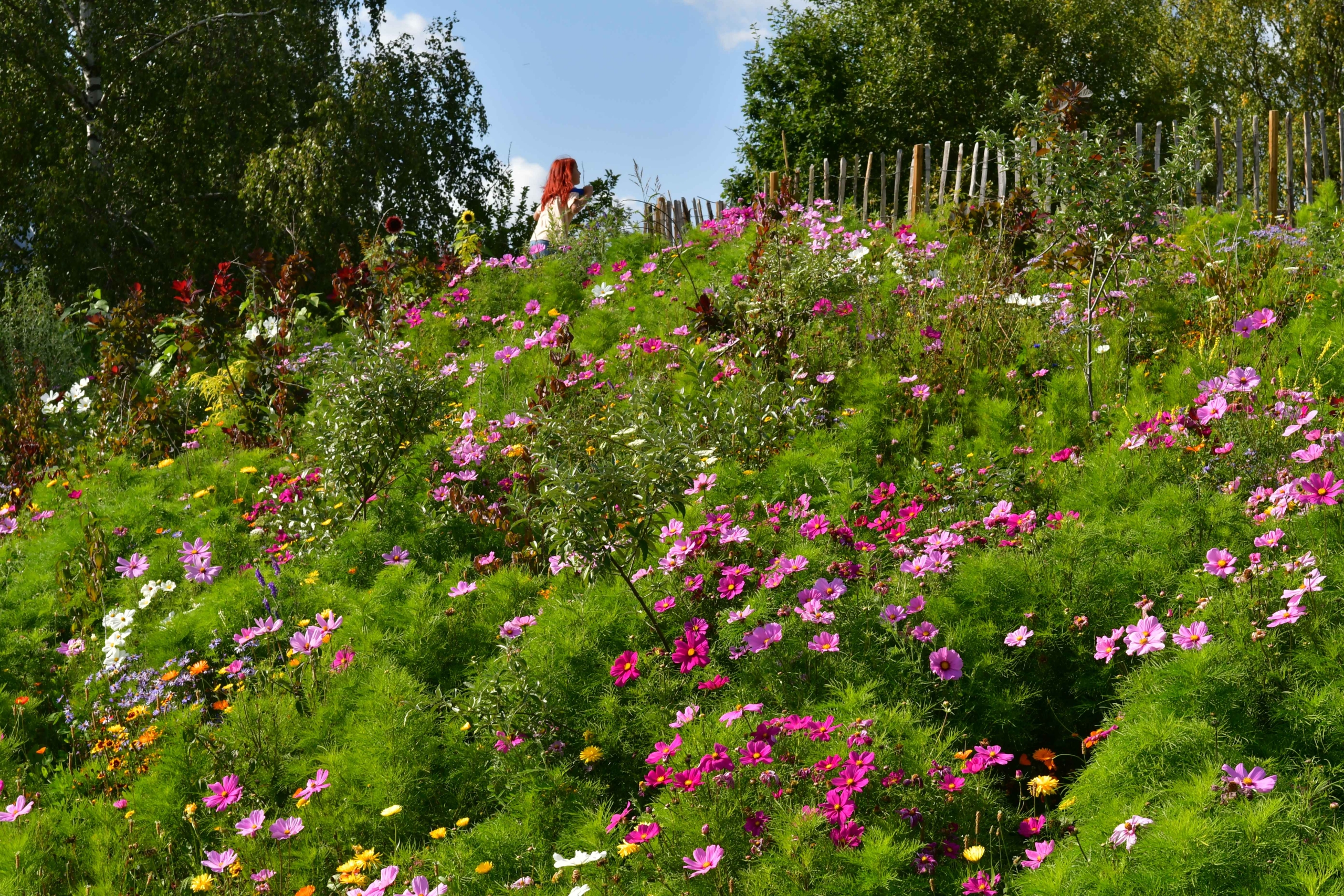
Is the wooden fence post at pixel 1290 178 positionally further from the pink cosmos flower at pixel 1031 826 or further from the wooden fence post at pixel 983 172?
the pink cosmos flower at pixel 1031 826

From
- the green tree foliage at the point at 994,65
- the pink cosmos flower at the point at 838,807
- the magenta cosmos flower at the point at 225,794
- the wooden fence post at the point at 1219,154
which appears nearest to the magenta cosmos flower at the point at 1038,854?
the pink cosmos flower at the point at 838,807

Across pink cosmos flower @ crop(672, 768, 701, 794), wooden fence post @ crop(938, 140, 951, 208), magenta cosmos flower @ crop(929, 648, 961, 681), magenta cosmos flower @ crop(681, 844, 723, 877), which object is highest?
wooden fence post @ crop(938, 140, 951, 208)

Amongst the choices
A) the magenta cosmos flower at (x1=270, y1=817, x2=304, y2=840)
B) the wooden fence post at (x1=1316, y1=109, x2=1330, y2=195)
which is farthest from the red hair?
the magenta cosmos flower at (x1=270, y1=817, x2=304, y2=840)

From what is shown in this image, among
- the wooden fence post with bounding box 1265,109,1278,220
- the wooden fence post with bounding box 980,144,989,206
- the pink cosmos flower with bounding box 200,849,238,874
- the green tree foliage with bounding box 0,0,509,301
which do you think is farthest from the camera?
the green tree foliage with bounding box 0,0,509,301

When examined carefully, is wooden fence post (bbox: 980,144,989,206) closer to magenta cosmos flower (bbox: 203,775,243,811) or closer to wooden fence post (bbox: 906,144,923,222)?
wooden fence post (bbox: 906,144,923,222)

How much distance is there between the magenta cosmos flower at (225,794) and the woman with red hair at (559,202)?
639 centimetres

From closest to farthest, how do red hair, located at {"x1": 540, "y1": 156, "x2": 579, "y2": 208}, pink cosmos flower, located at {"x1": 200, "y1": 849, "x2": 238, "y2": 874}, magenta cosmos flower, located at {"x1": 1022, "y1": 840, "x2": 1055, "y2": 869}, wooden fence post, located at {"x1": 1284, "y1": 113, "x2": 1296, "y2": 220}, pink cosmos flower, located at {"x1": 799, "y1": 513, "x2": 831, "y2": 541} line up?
magenta cosmos flower, located at {"x1": 1022, "y1": 840, "x2": 1055, "y2": 869} < pink cosmos flower, located at {"x1": 200, "y1": 849, "x2": 238, "y2": 874} < pink cosmos flower, located at {"x1": 799, "y1": 513, "x2": 831, "y2": 541} < wooden fence post, located at {"x1": 1284, "y1": 113, "x2": 1296, "y2": 220} < red hair, located at {"x1": 540, "y1": 156, "x2": 579, "y2": 208}

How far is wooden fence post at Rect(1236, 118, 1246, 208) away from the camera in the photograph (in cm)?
825

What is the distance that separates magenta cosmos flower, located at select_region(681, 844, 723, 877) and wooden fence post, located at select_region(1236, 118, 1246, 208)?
328 inches

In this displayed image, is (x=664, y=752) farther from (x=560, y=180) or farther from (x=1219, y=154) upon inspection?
(x=1219, y=154)

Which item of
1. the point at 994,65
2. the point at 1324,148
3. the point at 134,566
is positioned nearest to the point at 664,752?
the point at 134,566

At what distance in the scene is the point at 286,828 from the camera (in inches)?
95.0

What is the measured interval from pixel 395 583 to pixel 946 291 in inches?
138

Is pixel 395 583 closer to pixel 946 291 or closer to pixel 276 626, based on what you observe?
pixel 276 626
